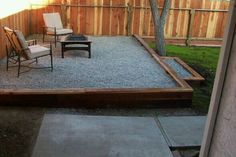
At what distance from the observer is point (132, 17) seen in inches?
357

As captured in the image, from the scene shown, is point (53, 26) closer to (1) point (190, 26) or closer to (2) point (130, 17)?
(2) point (130, 17)

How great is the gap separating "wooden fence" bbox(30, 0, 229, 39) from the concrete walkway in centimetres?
558

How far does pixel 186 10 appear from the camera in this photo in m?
9.19

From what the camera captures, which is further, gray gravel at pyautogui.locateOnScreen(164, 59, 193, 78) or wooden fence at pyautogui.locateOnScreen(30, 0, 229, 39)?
wooden fence at pyautogui.locateOnScreen(30, 0, 229, 39)

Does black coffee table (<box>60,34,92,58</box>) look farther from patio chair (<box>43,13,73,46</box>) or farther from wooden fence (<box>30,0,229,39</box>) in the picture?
wooden fence (<box>30,0,229,39</box>)

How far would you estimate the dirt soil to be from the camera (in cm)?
315

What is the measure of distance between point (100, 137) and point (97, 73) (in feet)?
7.01

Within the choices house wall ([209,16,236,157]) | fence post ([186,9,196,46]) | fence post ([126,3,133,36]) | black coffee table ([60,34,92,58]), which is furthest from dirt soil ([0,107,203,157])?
fence post ([186,9,196,46])

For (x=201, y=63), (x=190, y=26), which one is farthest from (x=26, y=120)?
(x=190, y=26)

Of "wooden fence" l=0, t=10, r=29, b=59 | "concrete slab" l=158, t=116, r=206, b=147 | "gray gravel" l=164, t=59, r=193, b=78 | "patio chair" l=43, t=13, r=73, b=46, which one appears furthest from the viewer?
"patio chair" l=43, t=13, r=73, b=46

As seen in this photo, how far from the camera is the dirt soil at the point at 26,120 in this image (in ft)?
10.3

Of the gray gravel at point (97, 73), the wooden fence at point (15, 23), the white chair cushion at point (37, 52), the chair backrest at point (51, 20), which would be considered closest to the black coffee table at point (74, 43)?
the gray gravel at point (97, 73)

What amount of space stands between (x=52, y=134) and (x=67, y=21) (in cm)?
607

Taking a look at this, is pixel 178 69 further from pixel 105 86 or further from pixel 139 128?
pixel 139 128
